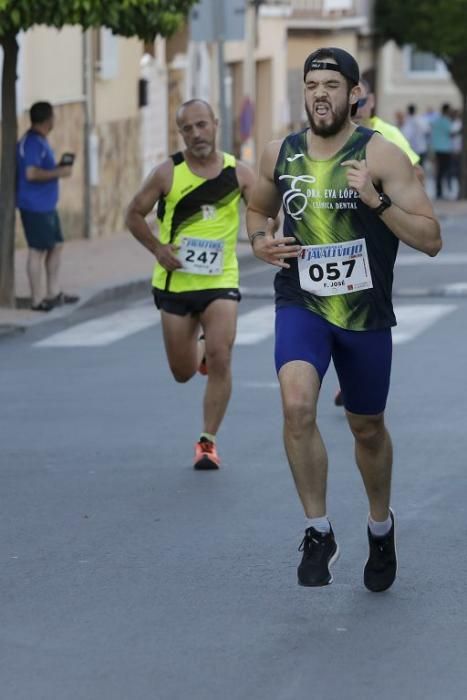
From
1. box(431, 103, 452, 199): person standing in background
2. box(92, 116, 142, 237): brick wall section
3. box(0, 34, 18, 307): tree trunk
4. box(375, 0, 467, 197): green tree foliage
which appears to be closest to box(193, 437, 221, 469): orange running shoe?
box(0, 34, 18, 307): tree trunk

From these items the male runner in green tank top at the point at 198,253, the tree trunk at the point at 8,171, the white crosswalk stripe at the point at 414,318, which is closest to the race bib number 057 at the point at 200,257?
the male runner in green tank top at the point at 198,253

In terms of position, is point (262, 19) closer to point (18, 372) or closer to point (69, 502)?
point (18, 372)

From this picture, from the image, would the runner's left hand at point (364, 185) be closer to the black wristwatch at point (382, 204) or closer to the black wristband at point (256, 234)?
the black wristwatch at point (382, 204)

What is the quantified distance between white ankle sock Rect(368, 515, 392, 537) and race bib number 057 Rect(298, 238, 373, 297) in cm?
83

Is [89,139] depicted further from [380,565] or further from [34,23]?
[380,565]

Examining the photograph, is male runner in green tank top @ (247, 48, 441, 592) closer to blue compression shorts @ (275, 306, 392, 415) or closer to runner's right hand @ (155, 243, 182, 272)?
blue compression shorts @ (275, 306, 392, 415)

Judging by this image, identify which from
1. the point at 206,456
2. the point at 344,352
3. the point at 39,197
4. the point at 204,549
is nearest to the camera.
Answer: the point at 344,352

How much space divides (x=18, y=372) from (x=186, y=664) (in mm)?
8179

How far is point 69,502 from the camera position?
29.6 ft

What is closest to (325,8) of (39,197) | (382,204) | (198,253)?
(39,197)

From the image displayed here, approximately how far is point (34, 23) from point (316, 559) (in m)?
11.3

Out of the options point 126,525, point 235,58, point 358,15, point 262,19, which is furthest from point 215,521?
point 358,15

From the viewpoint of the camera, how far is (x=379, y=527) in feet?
23.3

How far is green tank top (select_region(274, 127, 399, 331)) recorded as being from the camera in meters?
6.79
